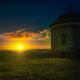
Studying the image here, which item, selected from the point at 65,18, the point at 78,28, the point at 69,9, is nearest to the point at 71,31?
the point at 78,28

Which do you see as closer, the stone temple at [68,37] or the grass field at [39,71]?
the grass field at [39,71]

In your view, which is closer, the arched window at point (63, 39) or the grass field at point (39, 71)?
the grass field at point (39, 71)

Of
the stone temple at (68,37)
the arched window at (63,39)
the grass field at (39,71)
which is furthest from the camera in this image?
the arched window at (63,39)

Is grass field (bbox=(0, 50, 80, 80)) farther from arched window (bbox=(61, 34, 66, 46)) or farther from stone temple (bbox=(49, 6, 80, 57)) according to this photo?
arched window (bbox=(61, 34, 66, 46))

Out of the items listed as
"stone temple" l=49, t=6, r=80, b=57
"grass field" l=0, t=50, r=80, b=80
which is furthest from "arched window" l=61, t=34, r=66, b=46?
"grass field" l=0, t=50, r=80, b=80

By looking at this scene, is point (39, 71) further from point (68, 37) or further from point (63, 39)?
point (63, 39)

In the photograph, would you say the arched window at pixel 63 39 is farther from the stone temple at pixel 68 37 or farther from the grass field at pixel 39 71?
the grass field at pixel 39 71

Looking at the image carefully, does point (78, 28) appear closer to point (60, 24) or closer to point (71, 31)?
point (71, 31)

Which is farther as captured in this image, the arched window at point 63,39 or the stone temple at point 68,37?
the arched window at point 63,39

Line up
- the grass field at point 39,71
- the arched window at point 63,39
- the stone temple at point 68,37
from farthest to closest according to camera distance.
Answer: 1. the arched window at point 63,39
2. the stone temple at point 68,37
3. the grass field at point 39,71

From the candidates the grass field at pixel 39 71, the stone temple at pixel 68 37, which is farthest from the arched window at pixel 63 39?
the grass field at pixel 39 71

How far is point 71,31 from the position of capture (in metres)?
20.8

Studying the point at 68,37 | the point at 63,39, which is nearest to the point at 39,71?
the point at 68,37

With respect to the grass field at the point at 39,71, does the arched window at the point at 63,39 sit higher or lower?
higher
